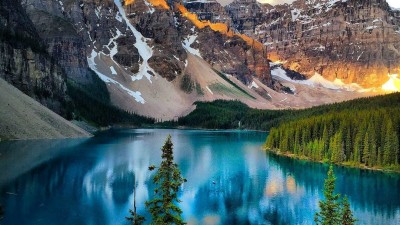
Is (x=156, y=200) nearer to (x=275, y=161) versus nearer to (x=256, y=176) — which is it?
(x=256, y=176)

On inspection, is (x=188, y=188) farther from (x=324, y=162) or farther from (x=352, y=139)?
(x=352, y=139)

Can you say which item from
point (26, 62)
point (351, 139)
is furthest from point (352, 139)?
point (26, 62)

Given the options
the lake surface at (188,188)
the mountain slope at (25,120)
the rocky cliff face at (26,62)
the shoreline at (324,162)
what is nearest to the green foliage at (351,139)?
the shoreline at (324,162)

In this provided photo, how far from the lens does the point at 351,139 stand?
80.1 metres

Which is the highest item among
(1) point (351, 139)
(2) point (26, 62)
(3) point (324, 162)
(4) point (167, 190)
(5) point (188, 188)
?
(2) point (26, 62)

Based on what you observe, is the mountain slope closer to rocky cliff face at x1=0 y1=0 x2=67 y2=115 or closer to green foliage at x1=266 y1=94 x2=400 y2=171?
rocky cliff face at x1=0 y1=0 x2=67 y2=115

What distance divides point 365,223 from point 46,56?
119204 millimetres

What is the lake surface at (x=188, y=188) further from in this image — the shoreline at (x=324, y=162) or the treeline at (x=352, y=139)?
the treeline at (x=352, y=139)

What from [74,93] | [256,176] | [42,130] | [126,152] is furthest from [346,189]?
[74,93]

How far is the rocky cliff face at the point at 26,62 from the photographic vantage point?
11825cm

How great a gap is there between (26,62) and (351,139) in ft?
287

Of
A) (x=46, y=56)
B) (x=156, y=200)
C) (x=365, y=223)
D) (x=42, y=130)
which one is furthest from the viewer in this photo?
(x=46, y=56)

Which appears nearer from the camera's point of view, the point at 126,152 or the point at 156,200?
the point at 156,200

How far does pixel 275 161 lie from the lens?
8288cm
